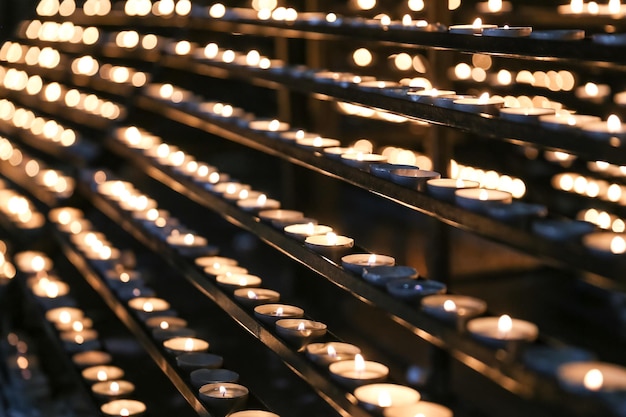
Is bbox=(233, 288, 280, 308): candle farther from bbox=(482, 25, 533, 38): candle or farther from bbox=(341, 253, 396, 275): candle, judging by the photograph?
bbox=(482, 25, 533, 38): candle

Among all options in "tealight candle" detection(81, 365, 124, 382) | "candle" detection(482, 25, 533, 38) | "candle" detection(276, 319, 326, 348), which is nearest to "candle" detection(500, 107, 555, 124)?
"candle" detection(482, 25, 533, 38)

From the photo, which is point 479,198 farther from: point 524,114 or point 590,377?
point 590,377

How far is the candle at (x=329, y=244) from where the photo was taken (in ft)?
7.34

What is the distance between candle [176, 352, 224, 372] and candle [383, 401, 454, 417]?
2.66 feet

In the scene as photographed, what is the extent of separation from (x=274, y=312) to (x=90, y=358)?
0.91 metres

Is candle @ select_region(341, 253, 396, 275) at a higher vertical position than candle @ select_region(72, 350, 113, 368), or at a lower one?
higher

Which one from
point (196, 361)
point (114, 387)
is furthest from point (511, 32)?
point (114, 387)

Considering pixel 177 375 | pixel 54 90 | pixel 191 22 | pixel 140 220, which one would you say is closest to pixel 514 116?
pixel 177 375

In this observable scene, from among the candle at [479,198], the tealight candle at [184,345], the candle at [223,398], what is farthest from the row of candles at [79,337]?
the candle at [479,198]

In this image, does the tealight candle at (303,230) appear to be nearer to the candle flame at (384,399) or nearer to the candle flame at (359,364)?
the candle flame at (359,364)

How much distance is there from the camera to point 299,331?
2195mm

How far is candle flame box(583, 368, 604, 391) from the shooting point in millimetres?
1414

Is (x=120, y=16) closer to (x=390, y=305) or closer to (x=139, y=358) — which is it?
(x=139, y=358)

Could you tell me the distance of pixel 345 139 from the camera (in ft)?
16.2
